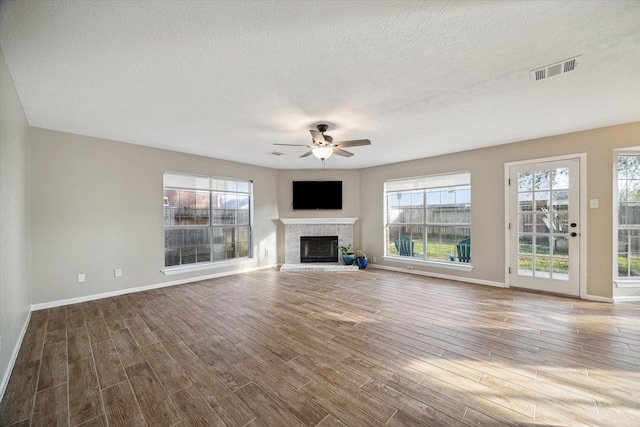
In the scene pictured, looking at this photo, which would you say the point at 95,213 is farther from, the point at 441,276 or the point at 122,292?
the point at 441,276

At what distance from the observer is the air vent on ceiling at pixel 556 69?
2.11 m

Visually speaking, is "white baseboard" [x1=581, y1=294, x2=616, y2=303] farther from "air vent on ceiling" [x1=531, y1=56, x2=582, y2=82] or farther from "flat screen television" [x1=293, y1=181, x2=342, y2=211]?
"flat screen television" [x1=293, y1=181, x2=342, y2=211]

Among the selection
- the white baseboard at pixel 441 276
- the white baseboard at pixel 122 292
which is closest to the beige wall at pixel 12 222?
the white baseboard at pixel 122 292

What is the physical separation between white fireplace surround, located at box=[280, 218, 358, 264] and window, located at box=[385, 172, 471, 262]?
1043 mm

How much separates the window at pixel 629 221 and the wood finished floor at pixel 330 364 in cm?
73

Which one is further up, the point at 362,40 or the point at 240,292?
the point at 362,40

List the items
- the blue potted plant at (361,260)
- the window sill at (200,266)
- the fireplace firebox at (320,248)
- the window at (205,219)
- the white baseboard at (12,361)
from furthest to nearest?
the fireplace firebox at (320,248) → the blue potted plant at (361,260) → the window at (205,219) → the window sill at (200,266) → the white baseboard at (12,361)

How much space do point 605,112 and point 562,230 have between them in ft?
5.85

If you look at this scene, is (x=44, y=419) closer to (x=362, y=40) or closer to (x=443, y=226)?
(x=362, y=40)

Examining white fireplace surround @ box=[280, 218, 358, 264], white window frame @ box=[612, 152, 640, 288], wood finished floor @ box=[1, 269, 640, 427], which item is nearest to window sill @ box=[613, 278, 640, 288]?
white window frame @ box=[612, 152, 640, 288]

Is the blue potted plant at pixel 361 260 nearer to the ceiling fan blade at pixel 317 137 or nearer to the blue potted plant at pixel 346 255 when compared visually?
the blue potted plant at pixel 346 255

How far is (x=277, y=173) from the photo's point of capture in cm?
666

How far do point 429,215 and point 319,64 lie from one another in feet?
14.6

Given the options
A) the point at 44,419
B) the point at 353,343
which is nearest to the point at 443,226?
the point at 353,343
